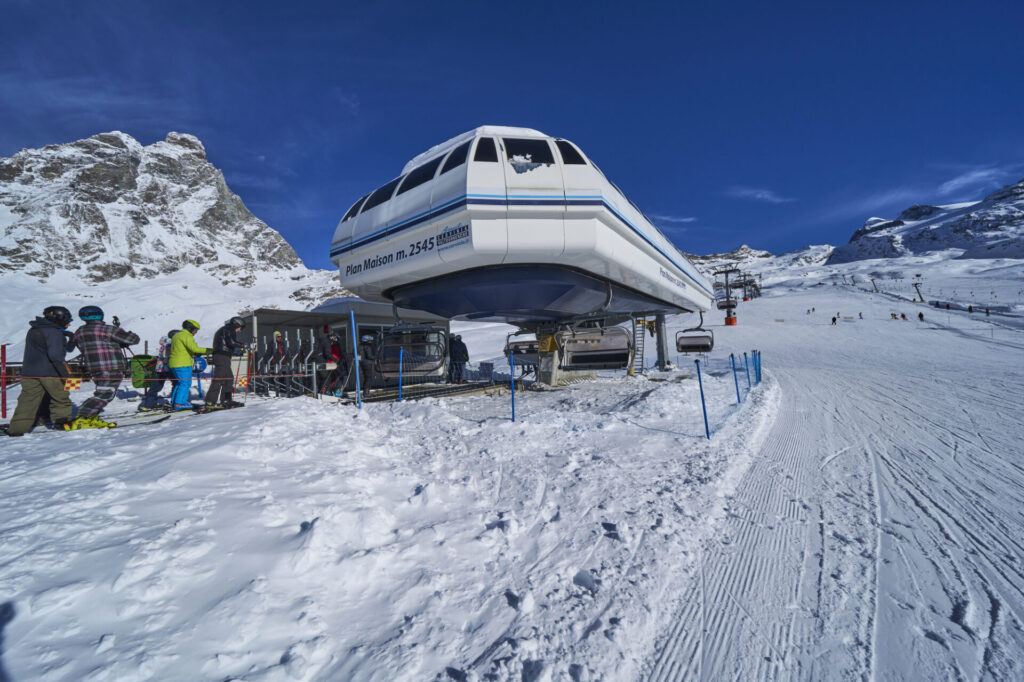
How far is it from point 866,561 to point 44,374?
8.10 metres

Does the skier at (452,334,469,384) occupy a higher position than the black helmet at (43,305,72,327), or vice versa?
the black helmet at (43,305,72,327)

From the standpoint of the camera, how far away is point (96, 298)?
49.2 metres

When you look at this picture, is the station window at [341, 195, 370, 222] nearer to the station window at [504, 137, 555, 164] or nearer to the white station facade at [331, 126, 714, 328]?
the white station facade at [331, 126, 714, 328]

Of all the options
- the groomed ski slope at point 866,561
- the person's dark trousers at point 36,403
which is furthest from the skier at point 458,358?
the groomed ski slope at point 866,561

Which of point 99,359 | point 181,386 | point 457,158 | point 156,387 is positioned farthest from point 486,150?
point 156,387

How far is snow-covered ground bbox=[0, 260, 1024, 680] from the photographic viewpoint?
150 cm

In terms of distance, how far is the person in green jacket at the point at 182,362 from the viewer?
596cm

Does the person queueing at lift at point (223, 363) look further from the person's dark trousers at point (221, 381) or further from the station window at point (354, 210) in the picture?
the station window at point (354, 210)

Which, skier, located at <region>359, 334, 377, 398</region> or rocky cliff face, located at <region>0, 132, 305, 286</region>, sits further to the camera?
rocky cliff face, located at <region>0, 132, 305, 286</region>

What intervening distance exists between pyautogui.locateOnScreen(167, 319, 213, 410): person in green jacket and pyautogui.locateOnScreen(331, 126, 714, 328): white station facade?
8.24ft

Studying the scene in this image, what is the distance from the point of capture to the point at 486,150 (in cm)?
538

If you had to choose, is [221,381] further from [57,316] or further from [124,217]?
[124,217]

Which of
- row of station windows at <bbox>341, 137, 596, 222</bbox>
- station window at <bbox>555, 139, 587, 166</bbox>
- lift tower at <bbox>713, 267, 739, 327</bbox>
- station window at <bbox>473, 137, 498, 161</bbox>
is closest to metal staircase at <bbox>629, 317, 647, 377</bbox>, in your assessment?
lift tower at <bbox>713, 267, 739, 327</bbox>

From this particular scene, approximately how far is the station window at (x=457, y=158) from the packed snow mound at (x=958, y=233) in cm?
13544
